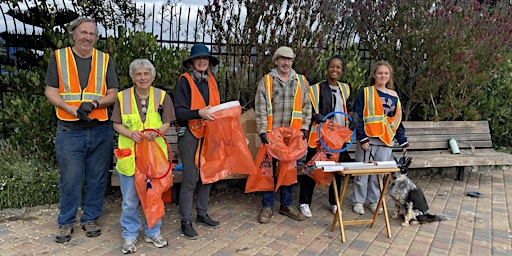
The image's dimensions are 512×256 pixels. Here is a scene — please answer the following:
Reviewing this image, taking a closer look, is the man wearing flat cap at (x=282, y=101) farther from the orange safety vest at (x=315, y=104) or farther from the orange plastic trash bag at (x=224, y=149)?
the orange plastic trash bag at (x=224, y=149)

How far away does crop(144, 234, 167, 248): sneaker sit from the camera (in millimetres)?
3734

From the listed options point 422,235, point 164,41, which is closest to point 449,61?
point 422,235

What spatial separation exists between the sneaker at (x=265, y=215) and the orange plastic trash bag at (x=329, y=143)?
611 mm

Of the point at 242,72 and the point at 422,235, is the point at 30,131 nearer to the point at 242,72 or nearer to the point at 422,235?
the point at 242,72

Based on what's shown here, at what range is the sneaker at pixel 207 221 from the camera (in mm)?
4261

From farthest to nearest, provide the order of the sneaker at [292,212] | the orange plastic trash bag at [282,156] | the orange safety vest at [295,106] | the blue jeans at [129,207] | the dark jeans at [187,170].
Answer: the sneaker at [292,212]
the orange safety vest at [295,106]
the orange plastic trash bag at [282,156]
the dark jeans at [187,170]
the blue jeans at [129,207]

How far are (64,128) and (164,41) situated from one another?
2.51 m

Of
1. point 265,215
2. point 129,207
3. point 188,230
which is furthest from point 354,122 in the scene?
point 129,207

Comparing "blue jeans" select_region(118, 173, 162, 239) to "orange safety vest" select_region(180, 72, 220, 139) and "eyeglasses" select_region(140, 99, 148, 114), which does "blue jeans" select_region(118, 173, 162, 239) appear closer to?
"eyeglasses" select_region(140, 99, 148, 114)

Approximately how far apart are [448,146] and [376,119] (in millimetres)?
2744

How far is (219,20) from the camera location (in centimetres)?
557

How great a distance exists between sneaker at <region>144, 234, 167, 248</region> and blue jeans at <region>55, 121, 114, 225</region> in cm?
65

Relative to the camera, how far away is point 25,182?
461cm

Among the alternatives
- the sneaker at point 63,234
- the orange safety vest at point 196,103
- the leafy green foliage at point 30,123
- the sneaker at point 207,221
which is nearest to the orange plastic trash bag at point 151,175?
the orange safety vest at point 196,103
